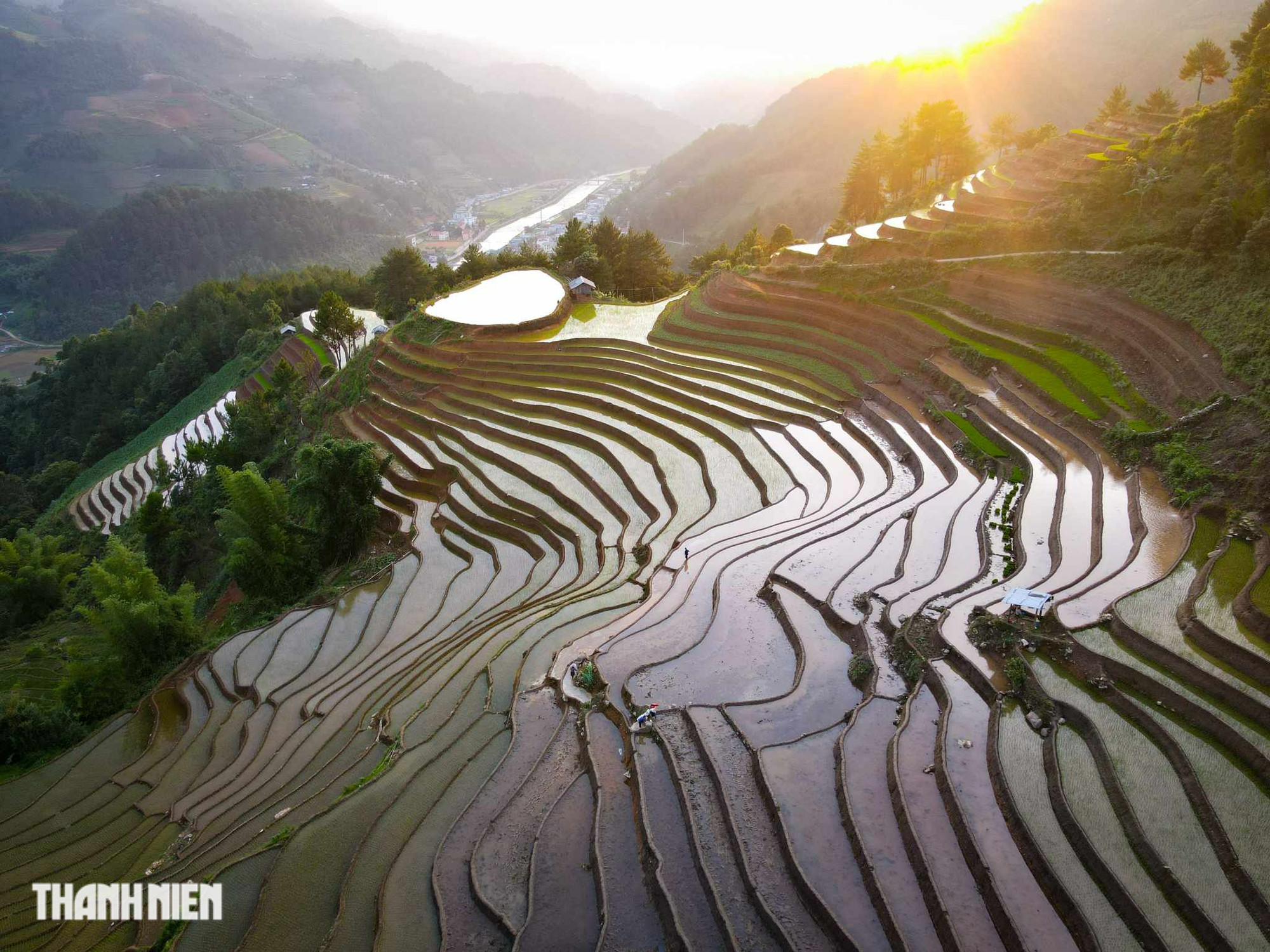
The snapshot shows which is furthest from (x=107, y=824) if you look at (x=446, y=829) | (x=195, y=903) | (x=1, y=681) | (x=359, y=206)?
(x=359, y=206)

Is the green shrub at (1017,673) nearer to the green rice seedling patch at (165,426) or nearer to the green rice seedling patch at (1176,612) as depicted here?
the green rice seedling patch at (1176,612)

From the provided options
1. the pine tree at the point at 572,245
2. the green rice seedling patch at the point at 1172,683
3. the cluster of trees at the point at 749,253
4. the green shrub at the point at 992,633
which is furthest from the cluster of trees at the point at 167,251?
the green rice seedling patch at the point at 1172,683

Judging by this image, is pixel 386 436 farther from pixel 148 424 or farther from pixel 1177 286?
pixel 148 424

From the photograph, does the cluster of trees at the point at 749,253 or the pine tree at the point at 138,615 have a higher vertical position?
the cluster of trees at the point at 749,253

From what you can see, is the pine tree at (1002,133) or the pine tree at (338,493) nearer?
the pine tree at (338,493)

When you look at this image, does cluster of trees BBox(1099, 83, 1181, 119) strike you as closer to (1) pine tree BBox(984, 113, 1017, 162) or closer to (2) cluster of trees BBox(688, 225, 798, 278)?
(1) pine tree BBox(984, 113, 1017, 162)

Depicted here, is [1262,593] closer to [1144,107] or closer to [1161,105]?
[1161,105]

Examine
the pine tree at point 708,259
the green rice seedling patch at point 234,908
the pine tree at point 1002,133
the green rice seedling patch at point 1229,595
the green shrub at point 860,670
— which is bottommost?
the green rice seedling patch at point 234,908
